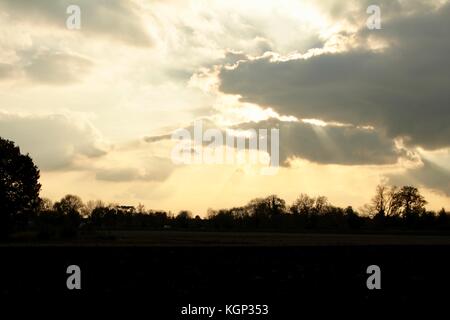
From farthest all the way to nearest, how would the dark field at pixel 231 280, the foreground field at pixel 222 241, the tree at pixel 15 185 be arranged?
1. the tree at pixel 15 185
2. the foreground field at pixel 222 241
3. the dark field at pixel 231 280

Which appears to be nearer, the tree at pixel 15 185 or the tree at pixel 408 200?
the tree at pixel 15 185

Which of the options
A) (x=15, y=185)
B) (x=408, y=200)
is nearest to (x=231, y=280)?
(x=15, y=185)

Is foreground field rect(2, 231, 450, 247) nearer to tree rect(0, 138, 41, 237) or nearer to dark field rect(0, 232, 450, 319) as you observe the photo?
tree rect(0, 138, 41, 237)

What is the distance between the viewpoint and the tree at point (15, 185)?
78375 mm

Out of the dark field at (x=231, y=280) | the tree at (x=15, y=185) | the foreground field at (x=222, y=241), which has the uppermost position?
the tree at (x=15, y=185)

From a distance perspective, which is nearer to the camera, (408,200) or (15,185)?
(15,185)

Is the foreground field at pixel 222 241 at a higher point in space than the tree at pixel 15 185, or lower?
lower

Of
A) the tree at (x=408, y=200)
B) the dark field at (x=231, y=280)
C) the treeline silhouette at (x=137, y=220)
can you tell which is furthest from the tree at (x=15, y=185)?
the tree at (x=408, y=200)

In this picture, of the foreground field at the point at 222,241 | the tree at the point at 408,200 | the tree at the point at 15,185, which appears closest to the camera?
the foreground field at the point at 222,241

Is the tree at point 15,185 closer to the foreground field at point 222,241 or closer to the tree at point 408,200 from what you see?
the foreground field at point 222,241

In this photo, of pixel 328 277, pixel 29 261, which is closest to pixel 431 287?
pixel 328 277

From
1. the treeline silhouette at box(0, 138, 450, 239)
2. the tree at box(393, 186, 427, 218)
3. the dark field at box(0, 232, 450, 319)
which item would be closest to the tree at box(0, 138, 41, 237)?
the treeline silhouette at box(0, 138, 450, 239)

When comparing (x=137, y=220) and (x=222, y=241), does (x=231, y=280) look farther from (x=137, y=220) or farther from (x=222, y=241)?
(x=137, y=220)

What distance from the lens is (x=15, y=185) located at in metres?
80.6
